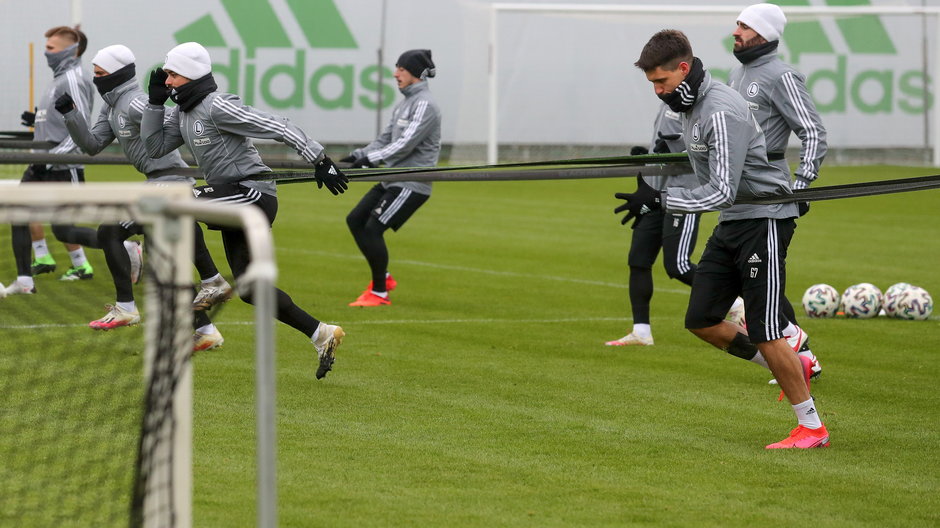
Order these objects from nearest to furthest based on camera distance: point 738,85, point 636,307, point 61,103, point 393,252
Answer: point 738,85 < point 61,103 < point 636,307 < point 393,252

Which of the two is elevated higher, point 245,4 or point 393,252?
point 245,4

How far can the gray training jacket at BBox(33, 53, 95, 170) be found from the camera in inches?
466

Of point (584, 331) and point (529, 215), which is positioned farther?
point (529, 215)

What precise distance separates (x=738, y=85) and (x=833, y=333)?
143 inches

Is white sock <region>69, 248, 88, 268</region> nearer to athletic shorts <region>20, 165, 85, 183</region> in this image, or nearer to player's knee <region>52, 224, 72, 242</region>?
athletic shorts <region>20, 165, 85, 183</region>

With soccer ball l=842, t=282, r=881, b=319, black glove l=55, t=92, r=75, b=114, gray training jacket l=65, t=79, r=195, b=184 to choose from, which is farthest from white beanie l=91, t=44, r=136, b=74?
soccer ball l=842, t=282, r=881, b=319

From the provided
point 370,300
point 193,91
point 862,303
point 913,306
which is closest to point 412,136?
point 370,300

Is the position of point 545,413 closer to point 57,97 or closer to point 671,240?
point 671,240

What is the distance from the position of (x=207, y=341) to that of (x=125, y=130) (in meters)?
1.65

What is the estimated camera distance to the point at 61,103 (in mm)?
9406

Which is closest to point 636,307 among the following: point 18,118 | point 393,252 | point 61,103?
point 61,103

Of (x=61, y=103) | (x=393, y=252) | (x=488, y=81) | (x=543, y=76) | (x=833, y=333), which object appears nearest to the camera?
(x=61, y=103)

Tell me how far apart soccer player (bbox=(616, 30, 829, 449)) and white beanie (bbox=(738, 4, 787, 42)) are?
3.41 ft

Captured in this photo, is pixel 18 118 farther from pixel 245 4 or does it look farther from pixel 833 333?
pixel 833 333
